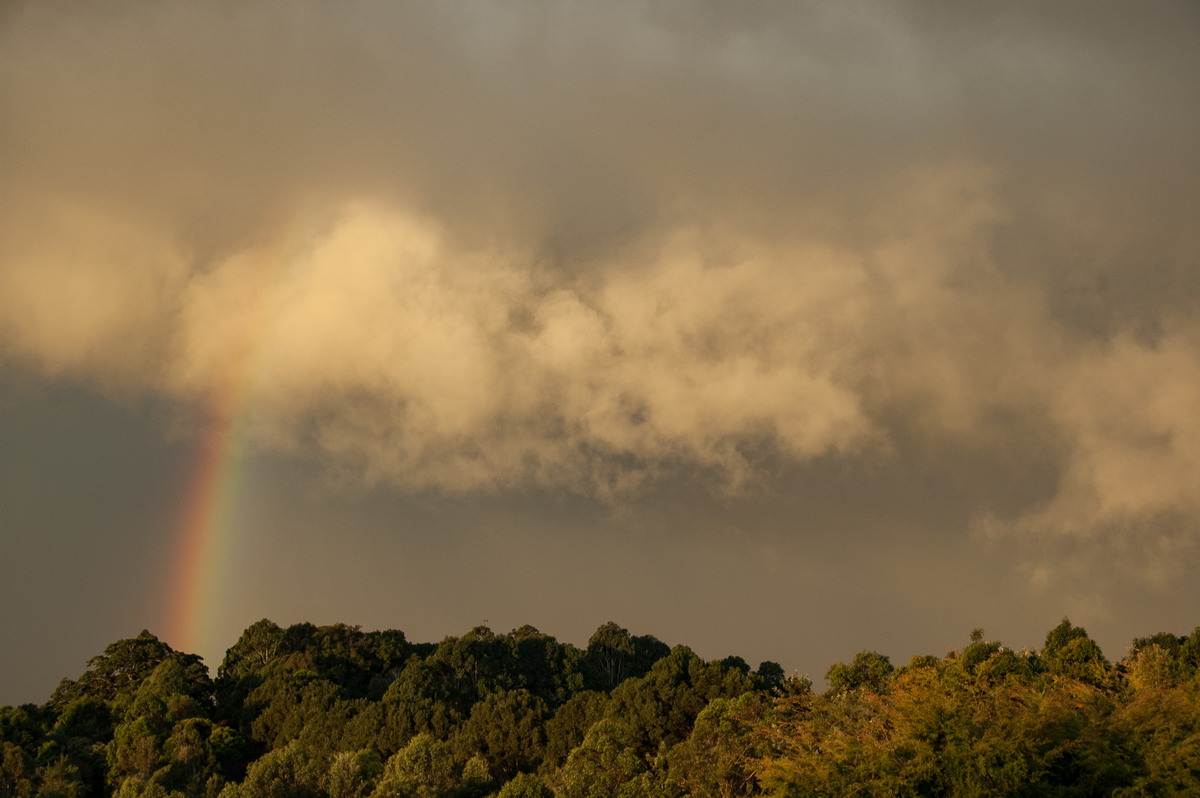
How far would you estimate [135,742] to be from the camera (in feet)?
320

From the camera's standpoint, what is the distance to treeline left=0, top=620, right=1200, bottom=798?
4606cm

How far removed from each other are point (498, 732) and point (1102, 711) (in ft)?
196

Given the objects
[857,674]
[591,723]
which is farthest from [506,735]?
[857,674]

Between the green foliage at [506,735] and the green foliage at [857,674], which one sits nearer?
the green foliage at [857,674]

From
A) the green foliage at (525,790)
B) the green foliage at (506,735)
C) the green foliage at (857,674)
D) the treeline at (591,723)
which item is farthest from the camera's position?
the green foliage at (506,735)

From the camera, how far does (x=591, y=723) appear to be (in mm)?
97188

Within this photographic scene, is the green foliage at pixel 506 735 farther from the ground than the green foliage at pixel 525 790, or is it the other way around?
the green foliage at pixel 506 735

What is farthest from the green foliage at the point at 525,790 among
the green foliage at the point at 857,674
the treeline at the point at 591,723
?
the green foliage at the point at 857,674

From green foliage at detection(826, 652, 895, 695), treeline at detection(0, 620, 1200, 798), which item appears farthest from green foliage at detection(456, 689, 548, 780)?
green foliage at detection(826, 652, 895, 695)

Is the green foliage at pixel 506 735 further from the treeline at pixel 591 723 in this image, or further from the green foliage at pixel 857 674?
the green foliage at pixel 857 674

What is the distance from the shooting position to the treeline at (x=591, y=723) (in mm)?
46062

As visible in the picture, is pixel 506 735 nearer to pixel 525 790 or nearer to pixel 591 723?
pixel 591 723

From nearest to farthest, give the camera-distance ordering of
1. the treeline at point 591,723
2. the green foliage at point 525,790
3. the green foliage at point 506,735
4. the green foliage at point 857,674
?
1. the treeline at point 591,723
2. the green foliage at point 525,790
3. the green foliage at point 857,674
4. the green foliage at point 506,735

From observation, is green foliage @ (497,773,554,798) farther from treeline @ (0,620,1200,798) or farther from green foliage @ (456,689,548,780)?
green foliage @ (456,689,548,780)
